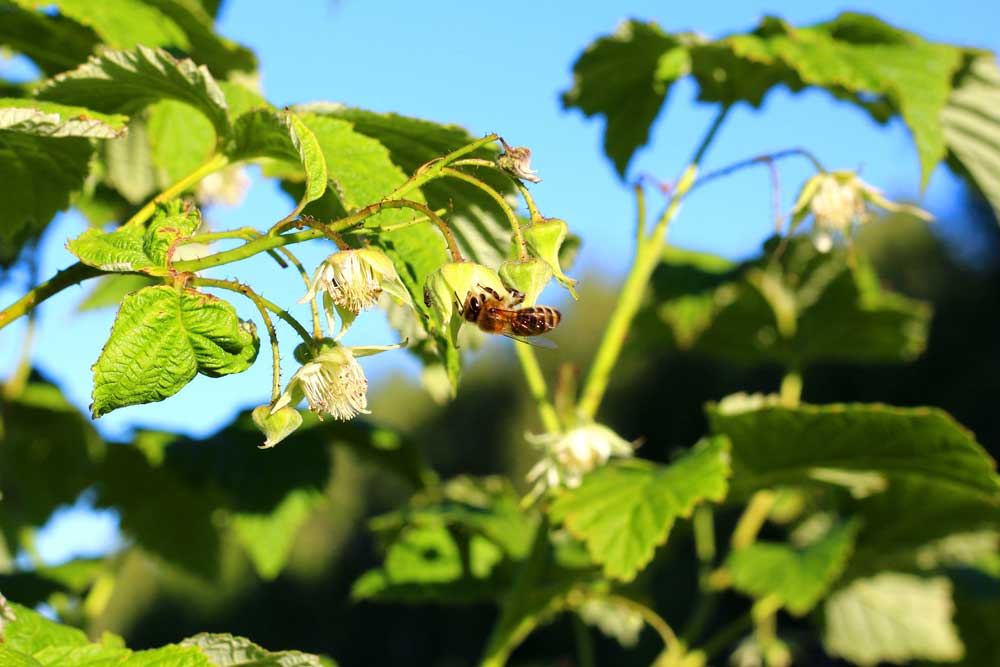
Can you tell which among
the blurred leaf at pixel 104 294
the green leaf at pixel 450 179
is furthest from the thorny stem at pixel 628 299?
the blurred leaf at pixel 104 294

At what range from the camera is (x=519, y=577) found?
1606mm

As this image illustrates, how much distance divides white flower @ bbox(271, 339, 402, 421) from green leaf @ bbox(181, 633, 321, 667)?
0.70 ft

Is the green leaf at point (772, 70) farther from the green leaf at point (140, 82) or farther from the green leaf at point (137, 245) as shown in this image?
the green leaf at point (137, 245)

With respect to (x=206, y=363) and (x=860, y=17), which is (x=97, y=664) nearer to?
(x=206, y=363)

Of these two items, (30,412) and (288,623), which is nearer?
(30,412)

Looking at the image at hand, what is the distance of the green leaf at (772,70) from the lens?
170 centimetres

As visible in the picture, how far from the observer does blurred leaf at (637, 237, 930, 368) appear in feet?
8.53

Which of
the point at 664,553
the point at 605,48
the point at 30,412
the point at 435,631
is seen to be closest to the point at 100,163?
the point at 30,412

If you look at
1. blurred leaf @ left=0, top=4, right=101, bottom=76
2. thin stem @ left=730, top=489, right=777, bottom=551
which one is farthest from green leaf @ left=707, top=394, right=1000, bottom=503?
blurred leaf @ left=0, top=4, right=101, bottom=76

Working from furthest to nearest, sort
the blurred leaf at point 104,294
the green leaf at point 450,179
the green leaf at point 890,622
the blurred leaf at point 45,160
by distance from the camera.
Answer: the green leaf at point 890,622 → the blurred leaf at point 104,294 → the green leaf at point 450,179 → the blurred leaf at point 45,160

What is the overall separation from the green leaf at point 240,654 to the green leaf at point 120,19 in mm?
714

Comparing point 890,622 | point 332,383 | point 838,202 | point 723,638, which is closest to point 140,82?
point 332,383

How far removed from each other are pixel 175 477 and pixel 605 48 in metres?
1.18

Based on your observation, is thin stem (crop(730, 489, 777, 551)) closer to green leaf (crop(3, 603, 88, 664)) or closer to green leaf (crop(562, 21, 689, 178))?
green leaf (crop(562, 21, 689, 178))
